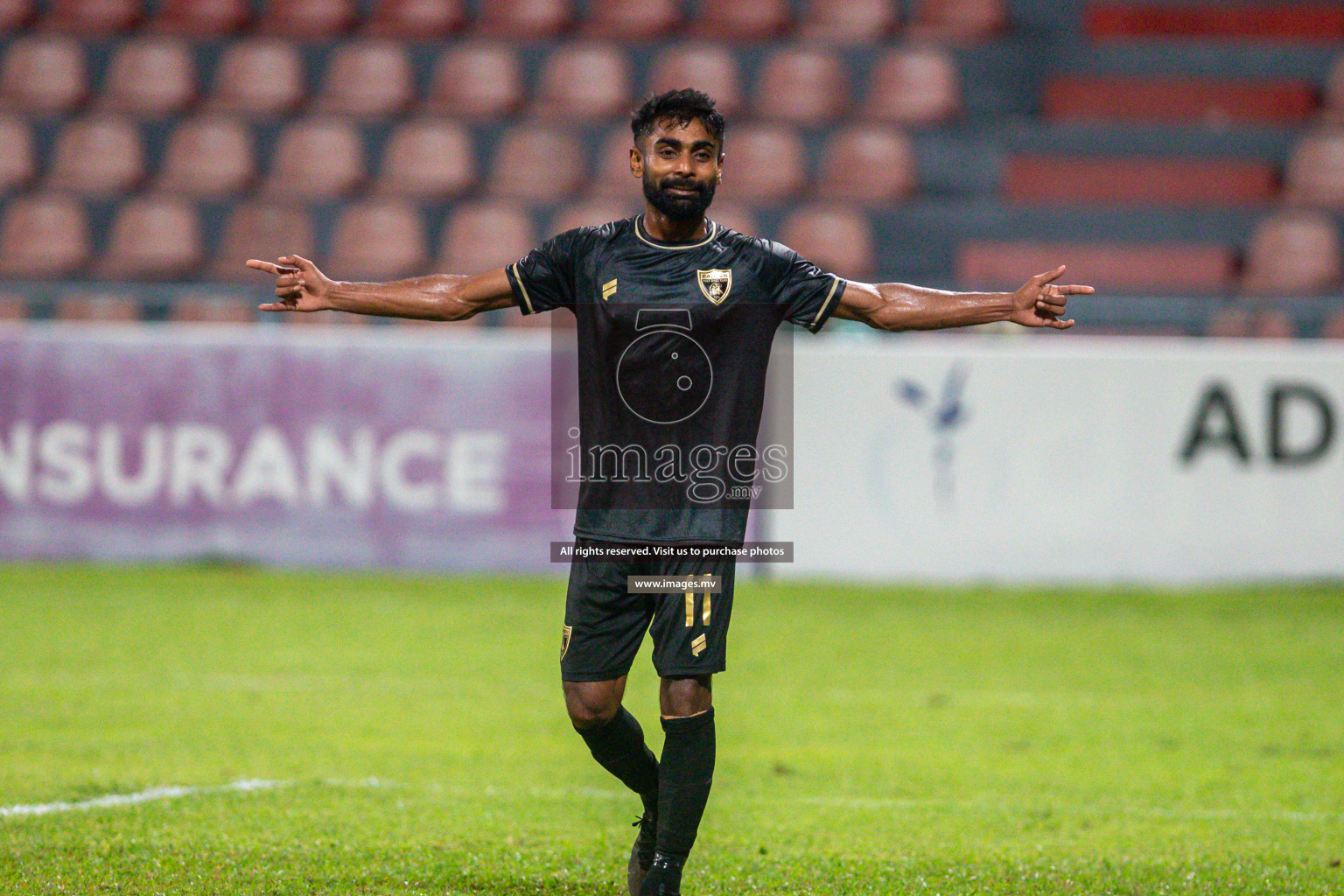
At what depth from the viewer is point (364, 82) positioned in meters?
16.8

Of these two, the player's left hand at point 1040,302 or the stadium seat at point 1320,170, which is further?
the stadium seat at point 1320,170

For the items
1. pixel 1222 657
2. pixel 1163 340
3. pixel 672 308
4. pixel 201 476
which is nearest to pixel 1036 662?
pixel 1222 657

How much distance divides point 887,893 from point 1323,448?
26.8ft

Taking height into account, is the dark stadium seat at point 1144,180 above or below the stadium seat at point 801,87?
below

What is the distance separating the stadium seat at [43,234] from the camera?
49.7 feet

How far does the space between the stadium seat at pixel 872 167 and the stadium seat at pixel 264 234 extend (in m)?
4.81

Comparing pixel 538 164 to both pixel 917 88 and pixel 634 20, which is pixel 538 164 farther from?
pixel 917 88

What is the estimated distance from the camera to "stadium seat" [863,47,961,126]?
16.2m

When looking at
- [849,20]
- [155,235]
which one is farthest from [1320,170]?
[155,235]

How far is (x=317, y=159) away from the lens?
1603 centimetres

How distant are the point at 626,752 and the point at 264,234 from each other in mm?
11097

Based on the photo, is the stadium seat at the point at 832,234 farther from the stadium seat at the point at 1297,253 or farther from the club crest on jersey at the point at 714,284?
the club crest on jersey at the point at 714,284

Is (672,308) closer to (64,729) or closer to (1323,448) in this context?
(64,729)

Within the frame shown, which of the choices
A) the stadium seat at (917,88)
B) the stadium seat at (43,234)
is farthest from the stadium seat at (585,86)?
the stadium seat at (43,234)
